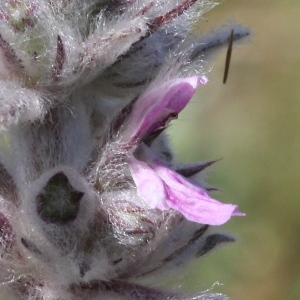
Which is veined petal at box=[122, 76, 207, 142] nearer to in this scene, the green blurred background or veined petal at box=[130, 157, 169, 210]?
veined petal at box=[130, 157, 169, 210]

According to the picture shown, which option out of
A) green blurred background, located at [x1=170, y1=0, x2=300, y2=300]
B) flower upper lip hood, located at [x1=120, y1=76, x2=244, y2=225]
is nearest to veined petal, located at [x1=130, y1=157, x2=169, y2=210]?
flower upper lip hood, located at [x1=120, y1=76, x2=244, y2=225]

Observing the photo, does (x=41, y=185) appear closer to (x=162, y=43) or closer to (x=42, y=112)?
(x=42, y=112)

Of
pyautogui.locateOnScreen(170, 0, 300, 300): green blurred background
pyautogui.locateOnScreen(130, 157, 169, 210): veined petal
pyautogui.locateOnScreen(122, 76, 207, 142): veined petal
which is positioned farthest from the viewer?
pyautogui.locateOnScreen(170, 0, 300, 300): green blurred background

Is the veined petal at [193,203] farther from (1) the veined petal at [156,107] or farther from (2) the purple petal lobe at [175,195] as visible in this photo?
(1) the veined petal at [156,107]

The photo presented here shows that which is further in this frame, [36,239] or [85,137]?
[85,137]

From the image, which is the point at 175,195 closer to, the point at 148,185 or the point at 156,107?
the point at 148,185

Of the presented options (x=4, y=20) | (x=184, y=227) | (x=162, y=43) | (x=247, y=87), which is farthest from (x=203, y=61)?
(x=247, y=87)

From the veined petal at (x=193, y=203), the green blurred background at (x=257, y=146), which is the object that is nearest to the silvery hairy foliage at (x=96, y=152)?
the veined petal at (x=193, y=203)

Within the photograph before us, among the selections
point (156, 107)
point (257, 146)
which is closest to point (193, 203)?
point (156, 107)
